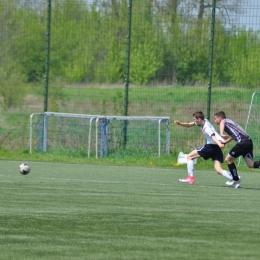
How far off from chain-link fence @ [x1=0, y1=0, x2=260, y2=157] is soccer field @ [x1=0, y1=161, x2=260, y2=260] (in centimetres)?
568

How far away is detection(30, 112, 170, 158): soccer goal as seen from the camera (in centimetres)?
2281

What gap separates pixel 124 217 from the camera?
10570 millimetres

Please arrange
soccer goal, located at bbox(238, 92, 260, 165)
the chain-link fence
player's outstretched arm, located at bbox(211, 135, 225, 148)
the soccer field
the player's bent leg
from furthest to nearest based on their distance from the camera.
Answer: the chain-link fence, soccer goal, located at bbox(238, 92, 260, 165), player's outstretched arm, located at bbox(211, 135, 225, 148), the player's bent leg, the soccer field

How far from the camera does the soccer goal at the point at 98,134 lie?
898 inches

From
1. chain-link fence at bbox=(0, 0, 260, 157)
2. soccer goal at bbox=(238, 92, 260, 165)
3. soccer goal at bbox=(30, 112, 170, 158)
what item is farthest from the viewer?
chain-link fence at bbox=(0, 0, 260, 157)

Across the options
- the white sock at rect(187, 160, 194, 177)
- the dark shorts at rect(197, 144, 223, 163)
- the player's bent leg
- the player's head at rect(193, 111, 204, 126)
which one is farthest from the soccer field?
the player's head at rect(193, 111, 204, 126)

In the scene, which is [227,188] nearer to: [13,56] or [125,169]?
[125,169]

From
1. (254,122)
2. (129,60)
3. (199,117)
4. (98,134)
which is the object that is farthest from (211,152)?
(129,60)

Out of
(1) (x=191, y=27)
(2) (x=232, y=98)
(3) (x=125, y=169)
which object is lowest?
(3) (x=125, y=169)

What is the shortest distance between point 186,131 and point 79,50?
422cm

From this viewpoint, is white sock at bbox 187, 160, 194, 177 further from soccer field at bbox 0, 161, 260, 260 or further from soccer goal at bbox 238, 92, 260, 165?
soccer goal at bbox 238, 92, 260, 165

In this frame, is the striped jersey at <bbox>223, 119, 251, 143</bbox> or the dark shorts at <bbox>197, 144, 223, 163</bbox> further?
the dark shorts at <bbox>197, 144, 223, 163</bbox>

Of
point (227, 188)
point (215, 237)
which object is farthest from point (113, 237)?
point (227, 188)

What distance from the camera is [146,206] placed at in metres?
12.0
